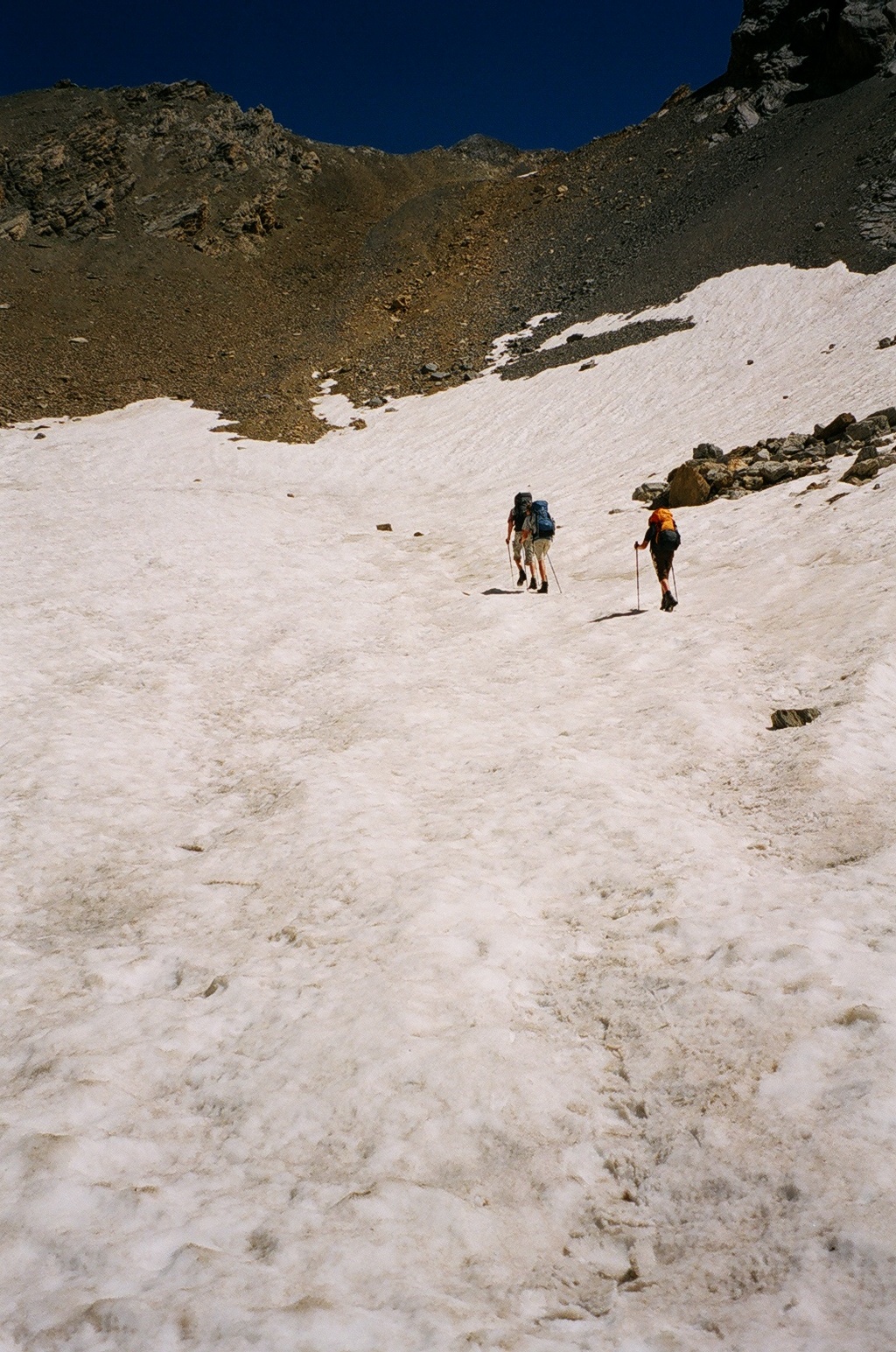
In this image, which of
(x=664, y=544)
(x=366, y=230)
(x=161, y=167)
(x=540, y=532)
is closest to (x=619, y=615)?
(x=664, y=544)

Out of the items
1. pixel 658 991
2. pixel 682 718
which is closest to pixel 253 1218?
pixel 658 991

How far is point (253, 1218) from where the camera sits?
355 cm

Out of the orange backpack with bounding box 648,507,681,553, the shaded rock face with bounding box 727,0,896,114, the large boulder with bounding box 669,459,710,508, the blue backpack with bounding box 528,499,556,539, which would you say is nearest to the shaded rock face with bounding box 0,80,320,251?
the shaded rock face with bounding box 727,0,896,114

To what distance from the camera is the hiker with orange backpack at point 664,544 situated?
40.7ft

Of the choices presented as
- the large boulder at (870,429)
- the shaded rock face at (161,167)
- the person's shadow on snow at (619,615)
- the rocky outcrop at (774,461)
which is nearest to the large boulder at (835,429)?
the rocky outcrop at (774,461)

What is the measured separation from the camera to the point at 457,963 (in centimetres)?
522

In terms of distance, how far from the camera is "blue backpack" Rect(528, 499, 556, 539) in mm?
14258

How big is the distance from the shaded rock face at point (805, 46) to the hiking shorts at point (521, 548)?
51069 millimetres

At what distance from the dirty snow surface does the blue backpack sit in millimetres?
1192

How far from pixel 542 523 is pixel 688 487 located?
5440 mm

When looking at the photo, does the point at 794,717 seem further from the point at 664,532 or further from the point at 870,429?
the point at 870,429

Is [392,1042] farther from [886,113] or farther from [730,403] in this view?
[886,113]

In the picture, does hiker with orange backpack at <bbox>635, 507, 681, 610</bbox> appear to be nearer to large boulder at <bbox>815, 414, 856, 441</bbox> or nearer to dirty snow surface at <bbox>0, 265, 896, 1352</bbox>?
dirty snow surface at <bbox>0, 265, 896, 1352</bbox>

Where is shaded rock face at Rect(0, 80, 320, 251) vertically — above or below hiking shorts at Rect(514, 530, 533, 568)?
above
